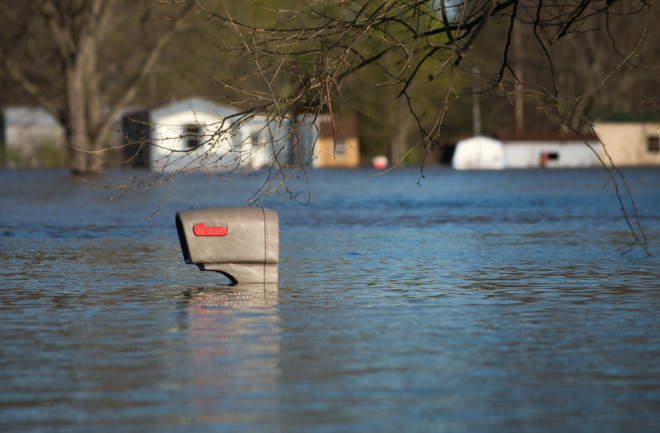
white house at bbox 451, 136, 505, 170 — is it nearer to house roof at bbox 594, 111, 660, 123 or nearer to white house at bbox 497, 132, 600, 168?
white house at bbox 497, 132, 600, 168

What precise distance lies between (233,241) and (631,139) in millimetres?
90104

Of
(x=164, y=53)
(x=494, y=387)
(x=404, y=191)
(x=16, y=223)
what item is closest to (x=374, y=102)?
(x=164, y=53)

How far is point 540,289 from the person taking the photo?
15031 millimetres

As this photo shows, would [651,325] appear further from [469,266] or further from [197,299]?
[469,266]

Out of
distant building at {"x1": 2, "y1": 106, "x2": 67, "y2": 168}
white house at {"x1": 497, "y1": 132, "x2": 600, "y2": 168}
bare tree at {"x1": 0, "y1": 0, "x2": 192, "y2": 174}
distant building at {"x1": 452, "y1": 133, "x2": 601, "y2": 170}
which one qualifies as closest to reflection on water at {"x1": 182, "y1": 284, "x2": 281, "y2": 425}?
bare tree at {"x1": 0, "y1": 0, "x2": 192, "y2": 174}

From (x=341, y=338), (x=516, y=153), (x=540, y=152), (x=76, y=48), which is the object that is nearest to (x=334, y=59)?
(x=341, y=338)

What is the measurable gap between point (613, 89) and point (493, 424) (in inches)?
4055

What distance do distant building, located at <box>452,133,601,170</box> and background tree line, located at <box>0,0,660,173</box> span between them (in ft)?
11.8

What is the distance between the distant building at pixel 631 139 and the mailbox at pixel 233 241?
286 feet

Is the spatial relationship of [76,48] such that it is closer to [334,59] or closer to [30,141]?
[30,141]

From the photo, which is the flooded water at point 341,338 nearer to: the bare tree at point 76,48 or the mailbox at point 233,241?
the mailbox at point 233,241

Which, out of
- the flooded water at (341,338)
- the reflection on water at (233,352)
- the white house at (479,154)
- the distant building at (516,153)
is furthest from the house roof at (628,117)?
the reflection on water at (233,352)

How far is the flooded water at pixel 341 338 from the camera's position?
26.1 feet

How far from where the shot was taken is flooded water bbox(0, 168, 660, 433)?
7949 mm
